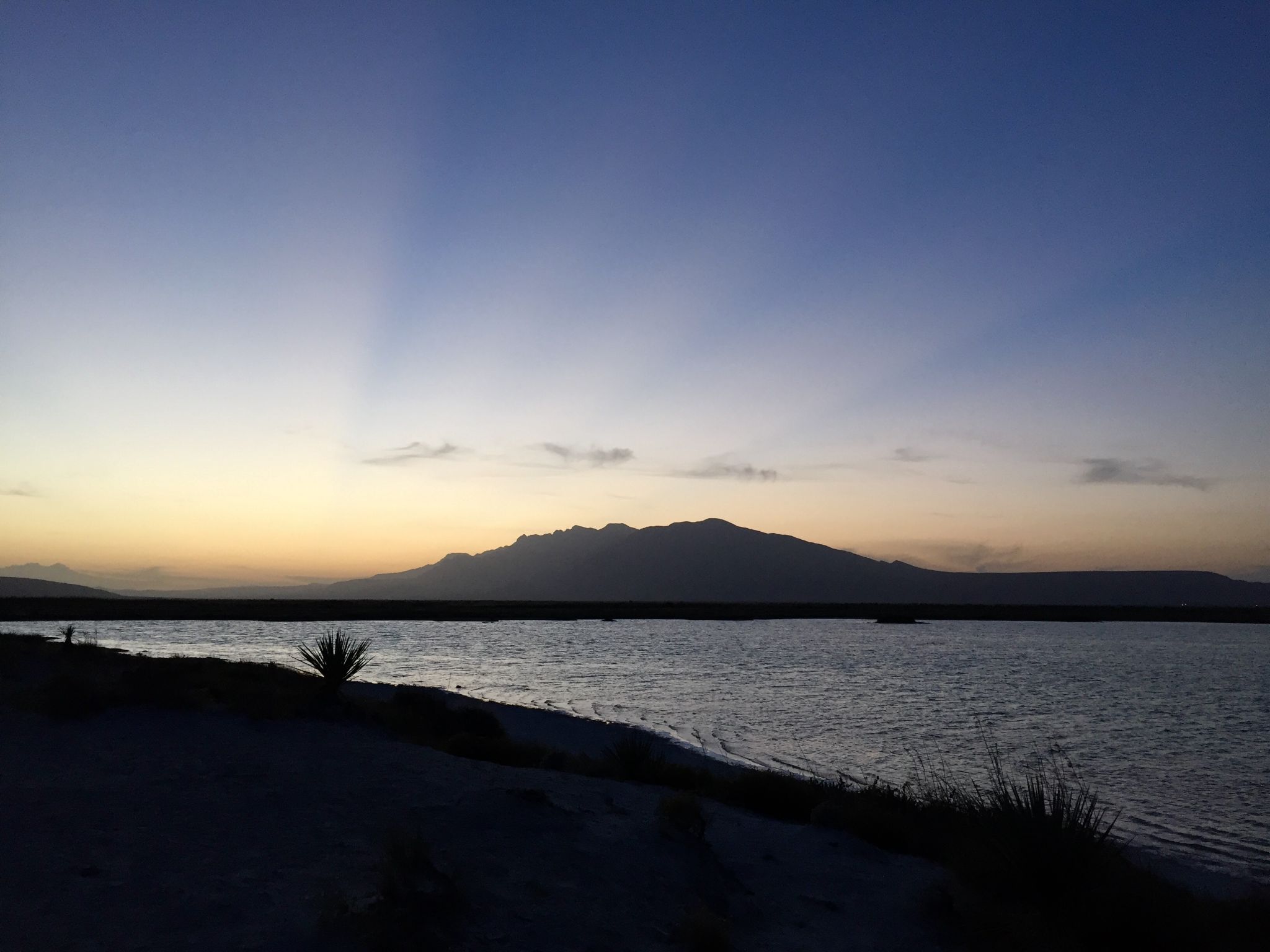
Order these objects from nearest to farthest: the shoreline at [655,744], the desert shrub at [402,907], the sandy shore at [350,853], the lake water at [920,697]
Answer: the desert shrub at [402,907]
the sandy shore at [350,853]
the shoreline at [655,744]
the lake water at [920,697]

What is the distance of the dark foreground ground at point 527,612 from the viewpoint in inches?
3410

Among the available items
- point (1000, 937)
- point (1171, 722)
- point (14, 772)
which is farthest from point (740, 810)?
point (1171, 722)

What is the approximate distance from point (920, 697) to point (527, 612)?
3543 inches

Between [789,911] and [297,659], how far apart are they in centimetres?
3233

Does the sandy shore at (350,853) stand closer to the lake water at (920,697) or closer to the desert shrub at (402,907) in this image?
the desert shrub at (402,907)

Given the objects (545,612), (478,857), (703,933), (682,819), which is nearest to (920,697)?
(682,819)

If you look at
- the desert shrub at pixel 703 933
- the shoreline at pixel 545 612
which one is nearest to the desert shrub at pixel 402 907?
the desert shrub at pixel 703 933

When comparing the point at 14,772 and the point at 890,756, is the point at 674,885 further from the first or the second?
the point at 890,756

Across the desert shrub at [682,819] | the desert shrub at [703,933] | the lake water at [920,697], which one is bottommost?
the lake water at [920,697]

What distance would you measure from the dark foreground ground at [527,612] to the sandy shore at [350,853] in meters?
73.1

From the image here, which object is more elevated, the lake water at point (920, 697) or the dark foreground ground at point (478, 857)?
the dark foreground ground at point (478, 857)

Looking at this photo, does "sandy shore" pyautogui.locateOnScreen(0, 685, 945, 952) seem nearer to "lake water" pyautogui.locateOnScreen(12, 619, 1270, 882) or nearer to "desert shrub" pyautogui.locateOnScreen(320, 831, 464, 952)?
"desert shrub" pyautogui.locateOnScreen(320, 831, 464, 952)

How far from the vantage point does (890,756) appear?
17422 mm

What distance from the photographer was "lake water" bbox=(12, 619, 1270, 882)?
49.4 feet
